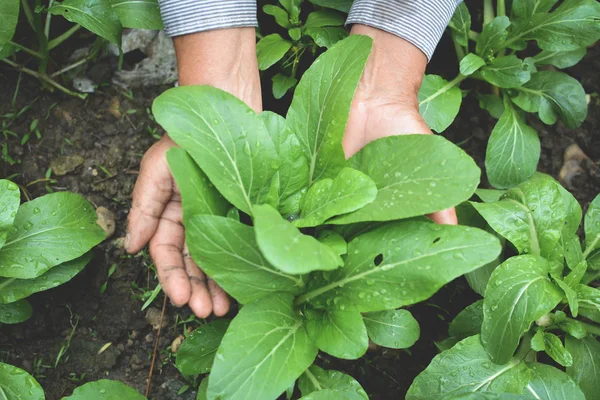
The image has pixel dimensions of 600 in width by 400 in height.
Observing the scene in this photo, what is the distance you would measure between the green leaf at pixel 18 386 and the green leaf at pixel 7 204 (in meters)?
0.38

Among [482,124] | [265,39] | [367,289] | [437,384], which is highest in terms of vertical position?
[265,39]

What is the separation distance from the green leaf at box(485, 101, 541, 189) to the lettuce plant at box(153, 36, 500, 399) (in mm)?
774

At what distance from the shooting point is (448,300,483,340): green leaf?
164 cm

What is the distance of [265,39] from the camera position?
6.03 ft

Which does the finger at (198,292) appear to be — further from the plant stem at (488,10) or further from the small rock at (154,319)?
the plant stem at (488,10)

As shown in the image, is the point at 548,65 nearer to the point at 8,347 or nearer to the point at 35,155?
the point at 35,155

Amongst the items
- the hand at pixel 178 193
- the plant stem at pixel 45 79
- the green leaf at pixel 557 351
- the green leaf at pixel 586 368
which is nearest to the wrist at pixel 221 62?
the hand at pixel 178 193

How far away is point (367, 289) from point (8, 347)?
1284mm

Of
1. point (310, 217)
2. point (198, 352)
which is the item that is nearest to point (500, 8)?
point (310, 217)

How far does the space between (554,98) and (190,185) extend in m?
1.46

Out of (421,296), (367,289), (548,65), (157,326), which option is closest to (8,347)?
(157,326)

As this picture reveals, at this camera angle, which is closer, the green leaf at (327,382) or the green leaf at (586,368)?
the green leaf at (327,382)

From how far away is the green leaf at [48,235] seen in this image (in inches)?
61.7

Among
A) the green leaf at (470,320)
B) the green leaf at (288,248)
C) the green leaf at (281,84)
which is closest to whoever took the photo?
the green leaf at (288,248)
